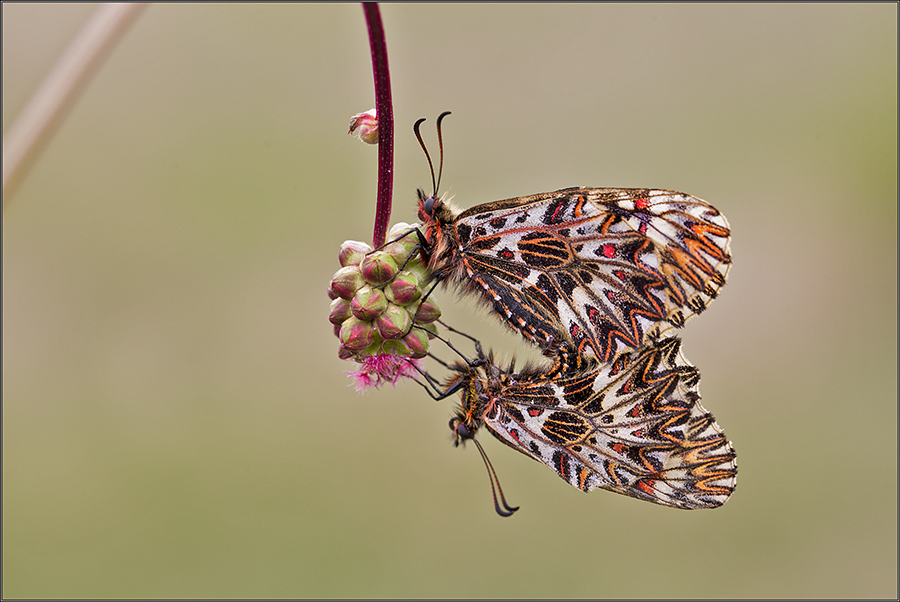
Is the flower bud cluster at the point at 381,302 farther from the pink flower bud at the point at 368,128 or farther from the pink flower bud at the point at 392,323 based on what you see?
the pink flower bud at the point at 368,128

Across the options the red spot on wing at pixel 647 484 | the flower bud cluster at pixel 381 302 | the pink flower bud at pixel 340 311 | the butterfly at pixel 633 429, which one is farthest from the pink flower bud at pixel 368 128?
the red spot on wing at pixel 647 484

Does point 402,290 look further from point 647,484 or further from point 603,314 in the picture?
point 647,484

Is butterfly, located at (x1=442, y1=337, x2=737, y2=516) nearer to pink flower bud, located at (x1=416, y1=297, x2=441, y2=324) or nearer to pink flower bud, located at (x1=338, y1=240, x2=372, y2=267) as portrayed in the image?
pink flower bud, located at (x1=416, y1=297, x2=441, y2=324)

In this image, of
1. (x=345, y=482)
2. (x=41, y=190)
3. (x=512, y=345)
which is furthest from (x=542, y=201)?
(x=41, y=190)

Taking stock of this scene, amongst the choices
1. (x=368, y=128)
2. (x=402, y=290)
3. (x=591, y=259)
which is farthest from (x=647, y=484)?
(x=368, y=128)

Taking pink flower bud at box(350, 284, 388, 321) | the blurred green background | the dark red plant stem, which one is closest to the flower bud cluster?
pink flower bud at box(350, 284, 388, 321)
